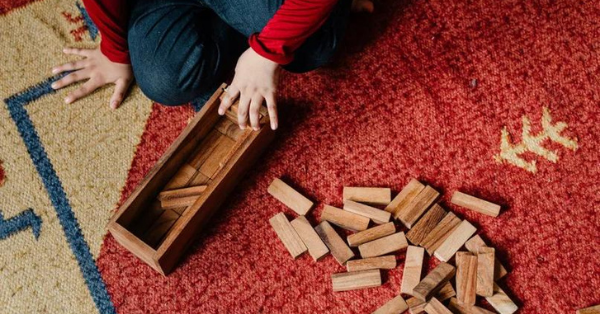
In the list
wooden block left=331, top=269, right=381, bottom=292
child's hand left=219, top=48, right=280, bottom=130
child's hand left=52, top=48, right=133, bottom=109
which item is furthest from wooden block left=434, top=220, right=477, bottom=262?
child's hand left=52, top=48, right=133, bottom=109

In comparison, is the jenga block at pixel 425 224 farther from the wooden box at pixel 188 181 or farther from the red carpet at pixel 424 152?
the wooden box at pixel 188 181

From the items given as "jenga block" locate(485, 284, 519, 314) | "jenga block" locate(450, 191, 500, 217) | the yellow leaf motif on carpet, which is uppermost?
the yellow leaf motif on carpet

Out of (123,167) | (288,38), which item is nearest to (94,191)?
(123,167)

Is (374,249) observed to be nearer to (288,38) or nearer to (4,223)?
(288,38)

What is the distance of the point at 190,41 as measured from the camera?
103cm

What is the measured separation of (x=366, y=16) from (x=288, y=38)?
0.30 m

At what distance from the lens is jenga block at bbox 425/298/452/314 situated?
0.90 metres

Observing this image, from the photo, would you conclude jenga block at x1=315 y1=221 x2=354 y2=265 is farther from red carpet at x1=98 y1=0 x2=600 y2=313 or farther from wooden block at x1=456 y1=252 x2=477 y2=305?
wooden block at x1=456 y1=252 x2=477 y2=305

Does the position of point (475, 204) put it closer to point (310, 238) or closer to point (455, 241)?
point (455, 241)

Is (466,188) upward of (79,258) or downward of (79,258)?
upward

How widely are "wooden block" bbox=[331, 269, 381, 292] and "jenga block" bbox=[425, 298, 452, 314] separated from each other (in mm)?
86

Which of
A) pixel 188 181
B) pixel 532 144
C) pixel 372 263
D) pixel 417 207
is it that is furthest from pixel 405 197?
pixel 188 181

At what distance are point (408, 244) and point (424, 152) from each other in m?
0.18

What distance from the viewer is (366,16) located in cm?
117
